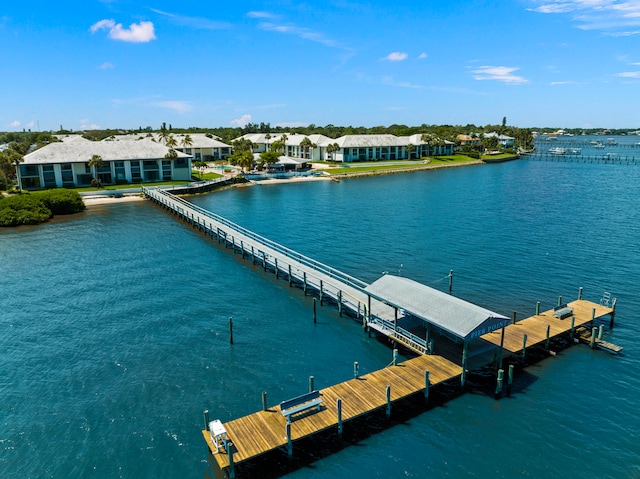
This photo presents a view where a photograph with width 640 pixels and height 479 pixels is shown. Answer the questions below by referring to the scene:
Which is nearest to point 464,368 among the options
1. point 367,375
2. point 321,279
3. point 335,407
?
point 367,375

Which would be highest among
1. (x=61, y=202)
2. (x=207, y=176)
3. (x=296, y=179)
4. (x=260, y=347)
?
(x=207, y=176)

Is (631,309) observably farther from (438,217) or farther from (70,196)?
(70,196)

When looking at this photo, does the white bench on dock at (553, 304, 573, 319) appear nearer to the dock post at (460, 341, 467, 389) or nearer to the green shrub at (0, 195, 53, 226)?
the dock post at (460, 341, 467, 389)

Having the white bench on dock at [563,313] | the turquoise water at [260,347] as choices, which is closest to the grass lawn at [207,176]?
the turquoise water at [260,347]

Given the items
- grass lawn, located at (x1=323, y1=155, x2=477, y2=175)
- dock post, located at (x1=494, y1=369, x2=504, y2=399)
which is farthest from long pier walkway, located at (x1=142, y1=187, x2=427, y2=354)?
grass lawn, located at (x1=323, y1=155, x2=477, y2=175)

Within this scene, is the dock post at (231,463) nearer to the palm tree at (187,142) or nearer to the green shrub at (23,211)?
the green shrub at (23,211)

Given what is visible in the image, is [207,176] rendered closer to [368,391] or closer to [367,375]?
[367,375]
